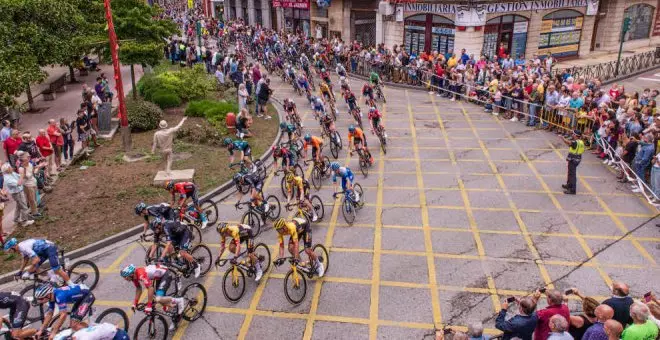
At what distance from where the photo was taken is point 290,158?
1425 cm

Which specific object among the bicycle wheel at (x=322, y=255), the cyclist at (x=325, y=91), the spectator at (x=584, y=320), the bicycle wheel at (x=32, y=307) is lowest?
the bicycle wheel at (x=32, y=307)

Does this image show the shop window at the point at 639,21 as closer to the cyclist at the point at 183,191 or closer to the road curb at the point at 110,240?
the road curb at the point at 110,240

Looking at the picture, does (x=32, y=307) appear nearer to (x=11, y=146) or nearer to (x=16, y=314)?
(x=16, y=314)

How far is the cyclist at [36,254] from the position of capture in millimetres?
9367

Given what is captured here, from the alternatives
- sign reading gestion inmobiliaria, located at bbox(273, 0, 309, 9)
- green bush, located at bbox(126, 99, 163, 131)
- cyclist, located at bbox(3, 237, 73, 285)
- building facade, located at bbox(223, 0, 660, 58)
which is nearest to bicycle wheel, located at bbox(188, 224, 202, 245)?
cyclist, located at bbox(3, 237, 73, 285)

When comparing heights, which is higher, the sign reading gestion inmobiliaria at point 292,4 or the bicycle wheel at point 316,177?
the sign reading gestion inmobiliaria at point 292,4

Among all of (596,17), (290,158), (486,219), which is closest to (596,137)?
(486,219)

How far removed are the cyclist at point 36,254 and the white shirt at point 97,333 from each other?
2.55m

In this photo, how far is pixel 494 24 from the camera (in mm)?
30016

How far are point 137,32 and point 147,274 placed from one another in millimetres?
17907

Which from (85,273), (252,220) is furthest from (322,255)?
(85,273)

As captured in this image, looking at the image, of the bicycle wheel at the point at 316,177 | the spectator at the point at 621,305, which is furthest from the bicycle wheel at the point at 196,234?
the spectator at the point at 621,305

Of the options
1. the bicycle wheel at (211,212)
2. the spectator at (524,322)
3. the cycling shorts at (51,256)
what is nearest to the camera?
the spectator at (524,322)

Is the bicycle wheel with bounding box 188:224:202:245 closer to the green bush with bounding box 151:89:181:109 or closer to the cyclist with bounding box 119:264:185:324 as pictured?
the cyclist with bounding box 119:264:185:324
